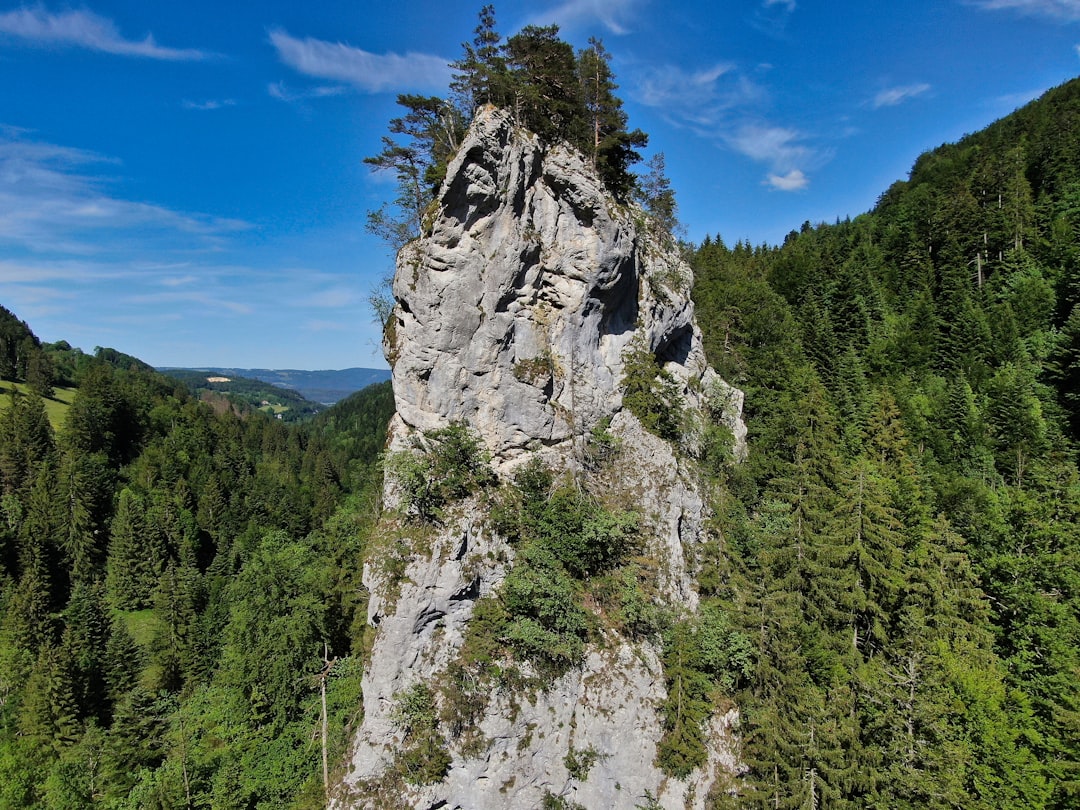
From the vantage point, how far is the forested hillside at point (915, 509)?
17516mm

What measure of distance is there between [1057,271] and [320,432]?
457 feet

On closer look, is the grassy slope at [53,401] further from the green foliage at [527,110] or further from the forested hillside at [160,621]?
the green foliage at [527,110]

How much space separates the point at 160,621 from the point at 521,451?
45413 mm

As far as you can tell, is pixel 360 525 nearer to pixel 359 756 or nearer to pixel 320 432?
pixel 359 756

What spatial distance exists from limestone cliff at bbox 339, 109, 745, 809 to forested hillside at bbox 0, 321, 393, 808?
310 inches

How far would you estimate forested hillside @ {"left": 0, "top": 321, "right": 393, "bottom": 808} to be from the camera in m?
26.9

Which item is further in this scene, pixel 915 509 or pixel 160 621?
pixel 160 621

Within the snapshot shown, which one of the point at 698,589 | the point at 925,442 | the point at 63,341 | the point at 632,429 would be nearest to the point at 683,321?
the point at 632,429

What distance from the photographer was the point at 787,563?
2148cm

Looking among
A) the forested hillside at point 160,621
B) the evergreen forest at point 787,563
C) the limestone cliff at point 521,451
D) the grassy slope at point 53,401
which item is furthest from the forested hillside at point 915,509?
the grassy slope at point 53,401

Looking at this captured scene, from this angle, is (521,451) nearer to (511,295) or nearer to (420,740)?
(511,295)

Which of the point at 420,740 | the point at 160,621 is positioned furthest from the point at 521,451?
the point at 160,621

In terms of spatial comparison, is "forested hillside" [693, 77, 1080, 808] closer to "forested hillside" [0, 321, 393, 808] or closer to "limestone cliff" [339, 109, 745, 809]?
"limestone cliff" [339, 109, 745, 809]

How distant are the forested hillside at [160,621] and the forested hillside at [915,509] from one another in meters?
21.1
